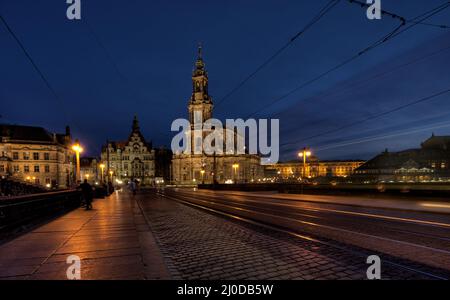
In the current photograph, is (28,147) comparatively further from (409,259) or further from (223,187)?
(409,259)

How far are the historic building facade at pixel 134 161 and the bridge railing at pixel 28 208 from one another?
103608 mm

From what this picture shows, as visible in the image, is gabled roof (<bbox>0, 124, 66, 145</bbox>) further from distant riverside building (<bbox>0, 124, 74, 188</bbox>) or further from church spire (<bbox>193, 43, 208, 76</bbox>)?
church spire (<bbox>193, 43, 208, 76</bbox>)

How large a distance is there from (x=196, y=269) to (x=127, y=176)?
397ft

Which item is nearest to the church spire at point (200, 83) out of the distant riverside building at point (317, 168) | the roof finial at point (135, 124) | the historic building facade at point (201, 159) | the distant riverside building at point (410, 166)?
the historic building facade at point (201, 159)

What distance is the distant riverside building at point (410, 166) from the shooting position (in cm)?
8244

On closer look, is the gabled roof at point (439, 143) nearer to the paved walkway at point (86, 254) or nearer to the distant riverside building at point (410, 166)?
the distant riverside building at point (410, 166)

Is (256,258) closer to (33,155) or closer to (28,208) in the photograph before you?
(28,208)

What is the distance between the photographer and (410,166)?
298ft

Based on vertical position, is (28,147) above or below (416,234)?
above

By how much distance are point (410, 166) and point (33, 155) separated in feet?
334
